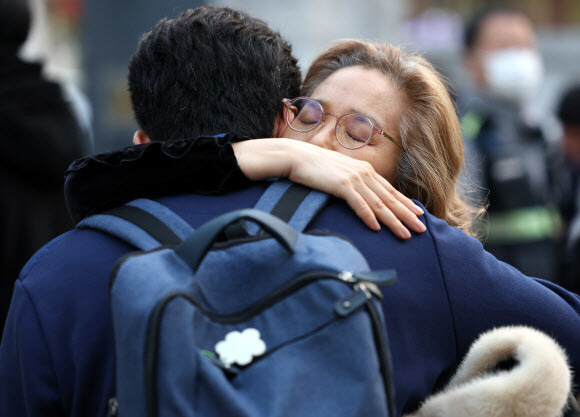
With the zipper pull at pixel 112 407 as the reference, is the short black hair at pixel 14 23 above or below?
above

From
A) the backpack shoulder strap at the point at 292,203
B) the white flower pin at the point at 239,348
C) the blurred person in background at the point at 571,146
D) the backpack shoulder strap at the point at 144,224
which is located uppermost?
the backpack shoulder strap at the point at 292,203

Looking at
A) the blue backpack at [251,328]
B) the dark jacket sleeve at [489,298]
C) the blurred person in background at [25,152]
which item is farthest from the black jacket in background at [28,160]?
the dark jacket sleeve at [489,298]

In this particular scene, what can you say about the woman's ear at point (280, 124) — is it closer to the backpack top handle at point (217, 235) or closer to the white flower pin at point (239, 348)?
the backpack top handle at point (217, 235)

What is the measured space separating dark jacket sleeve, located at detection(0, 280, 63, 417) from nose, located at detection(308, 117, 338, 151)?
0.85 metres

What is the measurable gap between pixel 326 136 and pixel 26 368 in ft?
3.10

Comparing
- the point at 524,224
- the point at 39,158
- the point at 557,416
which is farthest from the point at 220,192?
the point at 524,224

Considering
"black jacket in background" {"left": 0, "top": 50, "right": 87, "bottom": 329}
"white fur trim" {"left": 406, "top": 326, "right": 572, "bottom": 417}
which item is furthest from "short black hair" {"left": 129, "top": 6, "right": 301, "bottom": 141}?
"black jacket in background" {"left": 0, "top": 50, "right": 87, "bottom": 329}

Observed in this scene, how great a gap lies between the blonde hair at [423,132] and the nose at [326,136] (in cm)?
19

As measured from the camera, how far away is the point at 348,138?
1.96 metres

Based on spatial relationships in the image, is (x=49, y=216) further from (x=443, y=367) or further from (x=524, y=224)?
(x=524, y=224)

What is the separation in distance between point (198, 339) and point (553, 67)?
10317 millimetres

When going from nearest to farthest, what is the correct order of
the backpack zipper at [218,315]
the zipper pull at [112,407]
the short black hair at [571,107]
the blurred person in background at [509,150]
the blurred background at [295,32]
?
the backpack zipper at [218,315]
the zipper pull at [112,407]
the blurred person in background at [509,150]
the short black hair at [571,107]
the blurred background at [295,32]

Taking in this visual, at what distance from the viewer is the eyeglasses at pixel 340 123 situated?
194 cm

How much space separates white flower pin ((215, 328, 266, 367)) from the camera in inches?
49.6
